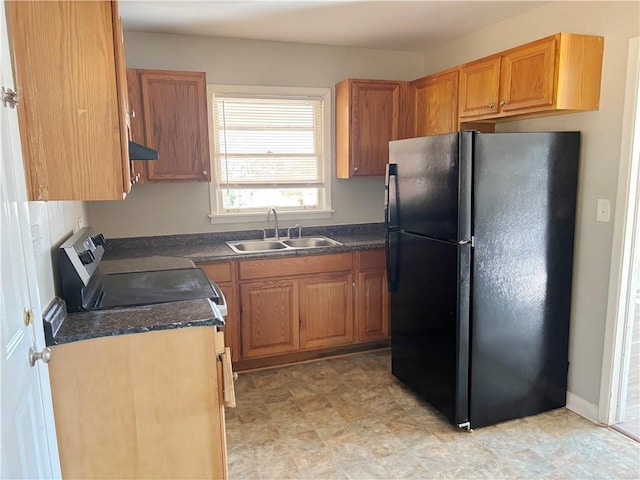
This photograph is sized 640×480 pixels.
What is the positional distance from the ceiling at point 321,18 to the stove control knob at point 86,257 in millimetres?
1445

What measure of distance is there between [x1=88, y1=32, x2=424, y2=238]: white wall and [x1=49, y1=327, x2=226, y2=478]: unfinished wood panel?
76.4 inches

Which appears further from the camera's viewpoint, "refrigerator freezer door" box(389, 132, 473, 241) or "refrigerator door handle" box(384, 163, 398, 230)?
"refrigerator door handle" box(384, 163, 398, 230)

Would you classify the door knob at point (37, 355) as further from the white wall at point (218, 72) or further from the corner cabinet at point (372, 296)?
the corner cabinet at point (372, 296)

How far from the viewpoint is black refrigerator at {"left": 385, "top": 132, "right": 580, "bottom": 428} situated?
234 centimetres

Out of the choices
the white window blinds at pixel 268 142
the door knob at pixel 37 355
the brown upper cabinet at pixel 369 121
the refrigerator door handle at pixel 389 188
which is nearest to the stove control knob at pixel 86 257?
the door knob at pixel 37 355

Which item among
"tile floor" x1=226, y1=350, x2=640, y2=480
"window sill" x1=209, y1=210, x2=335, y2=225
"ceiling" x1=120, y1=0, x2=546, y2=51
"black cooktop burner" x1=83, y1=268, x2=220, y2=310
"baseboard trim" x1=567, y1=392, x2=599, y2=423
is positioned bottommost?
"tile floor" x1=226, y1=350, x2=640, y2=480

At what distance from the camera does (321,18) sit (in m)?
2.97

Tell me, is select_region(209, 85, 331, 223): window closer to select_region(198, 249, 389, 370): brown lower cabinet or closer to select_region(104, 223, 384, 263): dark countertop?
select_region(104, 223, 384, 263): dark countertop

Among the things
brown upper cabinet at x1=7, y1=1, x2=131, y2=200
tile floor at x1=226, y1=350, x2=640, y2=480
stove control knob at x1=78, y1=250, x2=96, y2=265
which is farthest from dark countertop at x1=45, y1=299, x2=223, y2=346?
tile floor at x1=226, y1=350, x2=640, y2=480

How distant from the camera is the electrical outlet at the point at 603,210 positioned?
2.41m

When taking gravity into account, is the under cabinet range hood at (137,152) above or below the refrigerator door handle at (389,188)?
above

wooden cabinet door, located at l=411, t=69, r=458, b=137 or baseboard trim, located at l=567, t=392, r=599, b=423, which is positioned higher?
wooden cabinet door, located at l=411, t=69, r=458, b=137

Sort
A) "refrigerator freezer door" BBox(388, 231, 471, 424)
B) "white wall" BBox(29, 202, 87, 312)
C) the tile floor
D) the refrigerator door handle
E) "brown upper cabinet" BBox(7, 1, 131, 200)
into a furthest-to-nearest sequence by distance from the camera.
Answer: the refrigerator door handle
"refrigerator freezer door" BBox(388, 231, 471, 424)
the tile floor
"white wall" BBox(29, 202, 87, 312)
"brown upper cabinet" BBox(7, 1, 131, 200)

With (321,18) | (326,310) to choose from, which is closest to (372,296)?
(326,310)
